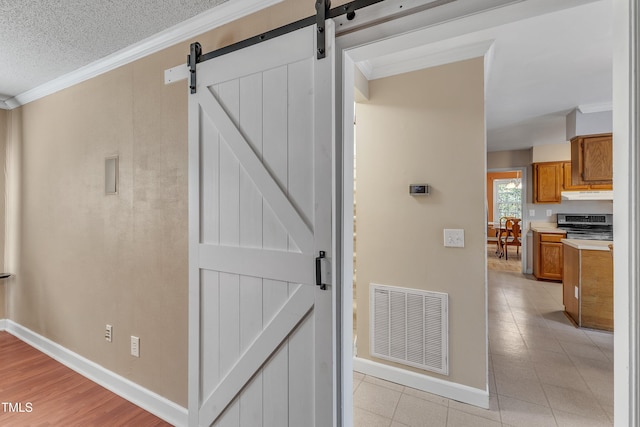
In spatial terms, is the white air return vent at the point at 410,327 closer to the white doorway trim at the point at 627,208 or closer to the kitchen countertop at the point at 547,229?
the white doorway trim at the point at 627,208

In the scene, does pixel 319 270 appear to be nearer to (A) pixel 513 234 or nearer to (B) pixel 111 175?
(B) pixel 111 175

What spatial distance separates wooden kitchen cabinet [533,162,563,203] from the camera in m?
5.82

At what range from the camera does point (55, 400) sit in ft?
7.18

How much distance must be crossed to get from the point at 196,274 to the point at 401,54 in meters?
2.12

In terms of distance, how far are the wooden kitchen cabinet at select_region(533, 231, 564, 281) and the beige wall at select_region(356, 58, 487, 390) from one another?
466 cm

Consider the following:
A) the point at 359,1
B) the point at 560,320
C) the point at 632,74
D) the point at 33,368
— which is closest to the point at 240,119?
the point at 359,1

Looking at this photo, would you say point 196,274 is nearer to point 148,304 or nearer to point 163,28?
point 148,304

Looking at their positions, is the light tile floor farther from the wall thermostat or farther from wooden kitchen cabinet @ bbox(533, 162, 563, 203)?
wooden kitchen cabinet @ bbox(533, 162, 563, 203)

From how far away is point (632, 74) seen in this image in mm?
915

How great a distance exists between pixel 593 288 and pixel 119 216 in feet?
16.1

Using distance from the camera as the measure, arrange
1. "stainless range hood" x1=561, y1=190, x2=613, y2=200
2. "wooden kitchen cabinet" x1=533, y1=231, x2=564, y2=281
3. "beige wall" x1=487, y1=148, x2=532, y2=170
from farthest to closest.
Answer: "beige wall" x1=487, y1=148, x2=532, y2=170
"wooden kitchen cabinet" x1=533, y1=231, x2=564, y2=281
"stainless range hood" x1=561, y1=190, x2=613, y2=200

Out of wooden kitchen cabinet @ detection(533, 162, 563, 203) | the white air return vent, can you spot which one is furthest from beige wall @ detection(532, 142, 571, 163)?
the white air return vent

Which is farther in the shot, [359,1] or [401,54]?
[401,54]

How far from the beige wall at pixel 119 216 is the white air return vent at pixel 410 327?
4.91 feet
